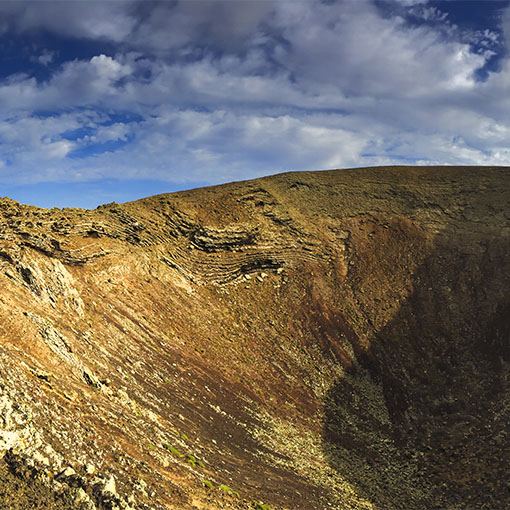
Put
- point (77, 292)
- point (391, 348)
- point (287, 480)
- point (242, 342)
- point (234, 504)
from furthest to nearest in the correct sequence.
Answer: point (391, 348) < point (242, 342) < point (77, 292) < point (287, 480) < point (234, 504)

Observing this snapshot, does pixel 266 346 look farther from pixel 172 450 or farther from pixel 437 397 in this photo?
pixel 172 450

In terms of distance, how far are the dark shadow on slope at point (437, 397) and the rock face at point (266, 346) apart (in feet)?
0.49

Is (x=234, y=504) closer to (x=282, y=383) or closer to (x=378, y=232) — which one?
(x=282, y=383)

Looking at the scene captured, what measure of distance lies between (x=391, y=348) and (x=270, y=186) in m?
22.8

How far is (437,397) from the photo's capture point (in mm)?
33406

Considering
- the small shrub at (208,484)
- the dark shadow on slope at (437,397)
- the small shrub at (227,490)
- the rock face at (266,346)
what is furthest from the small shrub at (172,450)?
the dark shadow on slope at (437,397)

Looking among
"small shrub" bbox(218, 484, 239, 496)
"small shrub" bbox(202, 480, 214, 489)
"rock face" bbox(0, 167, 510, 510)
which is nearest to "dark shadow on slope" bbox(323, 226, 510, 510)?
"rock face" bbox(0, 167, 510, 510)

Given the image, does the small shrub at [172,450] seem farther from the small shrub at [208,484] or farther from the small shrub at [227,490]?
the small shrub at [227,490]

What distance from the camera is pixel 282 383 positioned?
1247 inches

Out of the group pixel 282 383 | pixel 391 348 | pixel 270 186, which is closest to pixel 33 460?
pixel 282 383

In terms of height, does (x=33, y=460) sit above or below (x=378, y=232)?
below

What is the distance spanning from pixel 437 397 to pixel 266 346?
46.4ft

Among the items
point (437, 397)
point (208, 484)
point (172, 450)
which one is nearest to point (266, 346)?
point (437, 397)

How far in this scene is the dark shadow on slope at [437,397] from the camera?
24219 mm
